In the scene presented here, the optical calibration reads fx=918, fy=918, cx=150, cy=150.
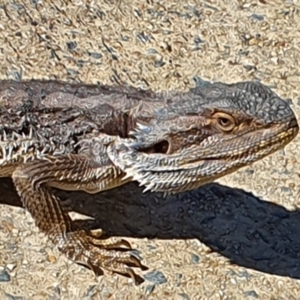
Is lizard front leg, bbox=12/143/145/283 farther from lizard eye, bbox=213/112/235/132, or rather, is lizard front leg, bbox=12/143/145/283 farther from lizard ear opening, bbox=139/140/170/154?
lizard eye, bbox=213/112/235/132

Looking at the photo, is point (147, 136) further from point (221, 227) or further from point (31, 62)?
point (31, 62)

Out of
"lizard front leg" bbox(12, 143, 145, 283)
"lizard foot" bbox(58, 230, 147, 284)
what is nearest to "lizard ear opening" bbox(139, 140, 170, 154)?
"lizard front leg" bbox(12, 143, 145, 283)

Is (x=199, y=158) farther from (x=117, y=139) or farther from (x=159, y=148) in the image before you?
(x=117, y=139)

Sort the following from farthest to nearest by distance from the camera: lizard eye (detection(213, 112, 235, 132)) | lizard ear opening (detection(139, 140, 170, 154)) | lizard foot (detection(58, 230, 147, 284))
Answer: lizard foot (detection(58, 230, 147, 284))
lizard ear opening (detection(139, 140, 170, 154))
lizard eye (detection(213, 112, 235, 132))

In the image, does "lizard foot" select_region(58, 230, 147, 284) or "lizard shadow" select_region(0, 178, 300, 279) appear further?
"lizard shadow" select_region(0, 178, 300, 279)

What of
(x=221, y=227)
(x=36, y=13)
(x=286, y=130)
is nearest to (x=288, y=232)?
(x=221, y=227)

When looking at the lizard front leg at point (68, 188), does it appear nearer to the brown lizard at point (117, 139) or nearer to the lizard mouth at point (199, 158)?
the brown lizard at point (117, 139)

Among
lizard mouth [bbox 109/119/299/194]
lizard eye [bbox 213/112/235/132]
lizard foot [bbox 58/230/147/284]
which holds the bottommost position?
lizard foot [bbox 58/230/147/284]

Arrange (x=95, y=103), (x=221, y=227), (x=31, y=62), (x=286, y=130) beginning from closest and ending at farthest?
(x=286, y=130) < (x=95, y=103) < (x=221, y=227) < (x=31, y=62)
